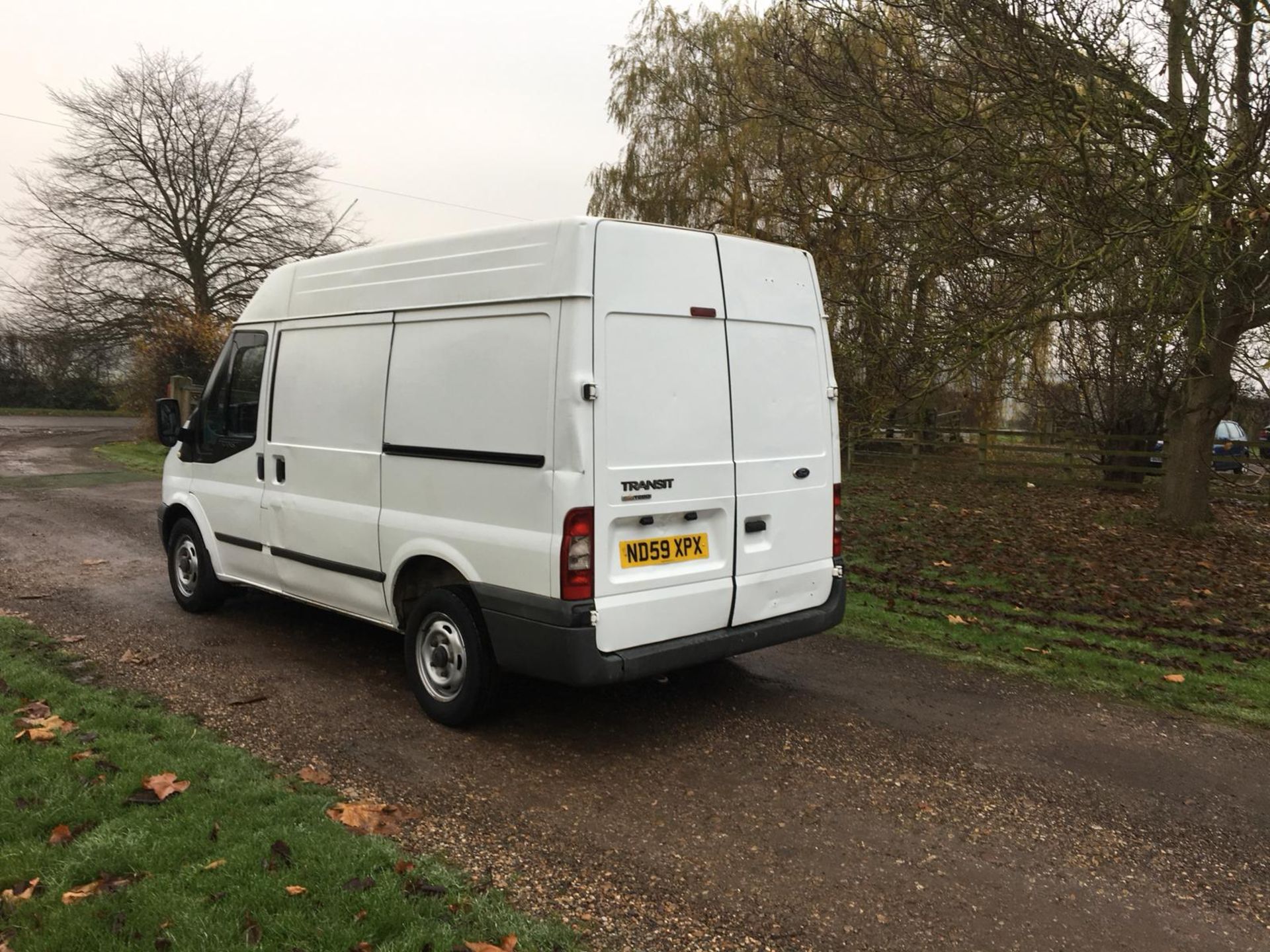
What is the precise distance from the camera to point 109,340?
94.6 feet

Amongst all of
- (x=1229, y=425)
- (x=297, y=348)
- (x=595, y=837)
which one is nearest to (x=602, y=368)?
(x=595, y=837)

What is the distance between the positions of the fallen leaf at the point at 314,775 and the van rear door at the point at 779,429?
2.12m

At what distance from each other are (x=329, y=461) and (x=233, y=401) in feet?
4.54

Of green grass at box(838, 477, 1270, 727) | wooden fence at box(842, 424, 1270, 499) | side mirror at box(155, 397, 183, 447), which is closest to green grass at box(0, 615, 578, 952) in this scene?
side mirror at box(155, 397, 183, 447)

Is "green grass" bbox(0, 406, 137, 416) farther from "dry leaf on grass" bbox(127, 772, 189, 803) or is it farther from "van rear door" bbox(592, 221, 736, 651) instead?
"van rear door" bbox(592, 221, 736, 651)

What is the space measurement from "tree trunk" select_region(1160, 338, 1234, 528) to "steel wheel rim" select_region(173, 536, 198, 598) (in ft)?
36.5

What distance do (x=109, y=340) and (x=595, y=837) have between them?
3025cm

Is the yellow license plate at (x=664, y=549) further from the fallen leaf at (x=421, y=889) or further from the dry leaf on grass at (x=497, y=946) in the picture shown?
the dry leaf on grass at (x=497, y=946)

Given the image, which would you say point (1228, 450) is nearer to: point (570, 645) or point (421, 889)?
point (570, 645)

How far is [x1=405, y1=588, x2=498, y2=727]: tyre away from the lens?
15.5ft

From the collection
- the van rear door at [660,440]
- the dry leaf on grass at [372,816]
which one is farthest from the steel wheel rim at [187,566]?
the van rear door at [660,440]

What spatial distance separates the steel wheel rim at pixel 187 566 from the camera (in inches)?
279

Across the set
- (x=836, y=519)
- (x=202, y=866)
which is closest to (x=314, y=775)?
(x=202, y=866)

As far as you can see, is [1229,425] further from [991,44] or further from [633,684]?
[633,684]
